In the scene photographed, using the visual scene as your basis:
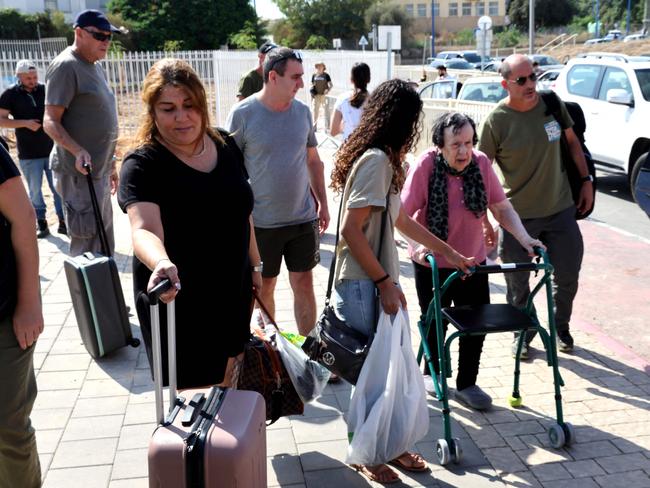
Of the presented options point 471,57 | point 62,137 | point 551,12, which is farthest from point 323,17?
point 62,137

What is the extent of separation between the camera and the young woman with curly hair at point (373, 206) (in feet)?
11.2

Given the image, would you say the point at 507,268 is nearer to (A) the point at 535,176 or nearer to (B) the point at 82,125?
(A) the point at 535,176

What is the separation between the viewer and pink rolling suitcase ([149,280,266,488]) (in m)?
2.38

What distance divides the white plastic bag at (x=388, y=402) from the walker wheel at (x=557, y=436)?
34.1 inches

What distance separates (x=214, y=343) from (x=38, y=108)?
659 cm

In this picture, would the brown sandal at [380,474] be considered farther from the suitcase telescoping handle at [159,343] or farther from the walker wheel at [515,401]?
the suitcase telescoping handle at [159,343]

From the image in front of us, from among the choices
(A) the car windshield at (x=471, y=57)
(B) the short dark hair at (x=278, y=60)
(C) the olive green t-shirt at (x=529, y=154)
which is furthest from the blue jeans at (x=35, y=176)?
(A) the car windshield at (x=471, y=57)

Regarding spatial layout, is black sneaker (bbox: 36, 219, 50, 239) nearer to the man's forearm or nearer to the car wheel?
the man's forearm

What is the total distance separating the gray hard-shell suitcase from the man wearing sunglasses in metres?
2.61

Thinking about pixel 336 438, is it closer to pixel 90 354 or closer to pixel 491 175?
pixel 491 175

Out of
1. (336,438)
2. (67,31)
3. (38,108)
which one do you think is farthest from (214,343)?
(67,31)

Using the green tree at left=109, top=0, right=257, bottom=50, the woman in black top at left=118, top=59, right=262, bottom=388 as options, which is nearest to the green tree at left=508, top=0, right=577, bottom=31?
the green tree at left=109, top=0, right=257, bottom=50

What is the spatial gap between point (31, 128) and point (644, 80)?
27.9 feet

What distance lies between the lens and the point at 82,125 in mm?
5383
